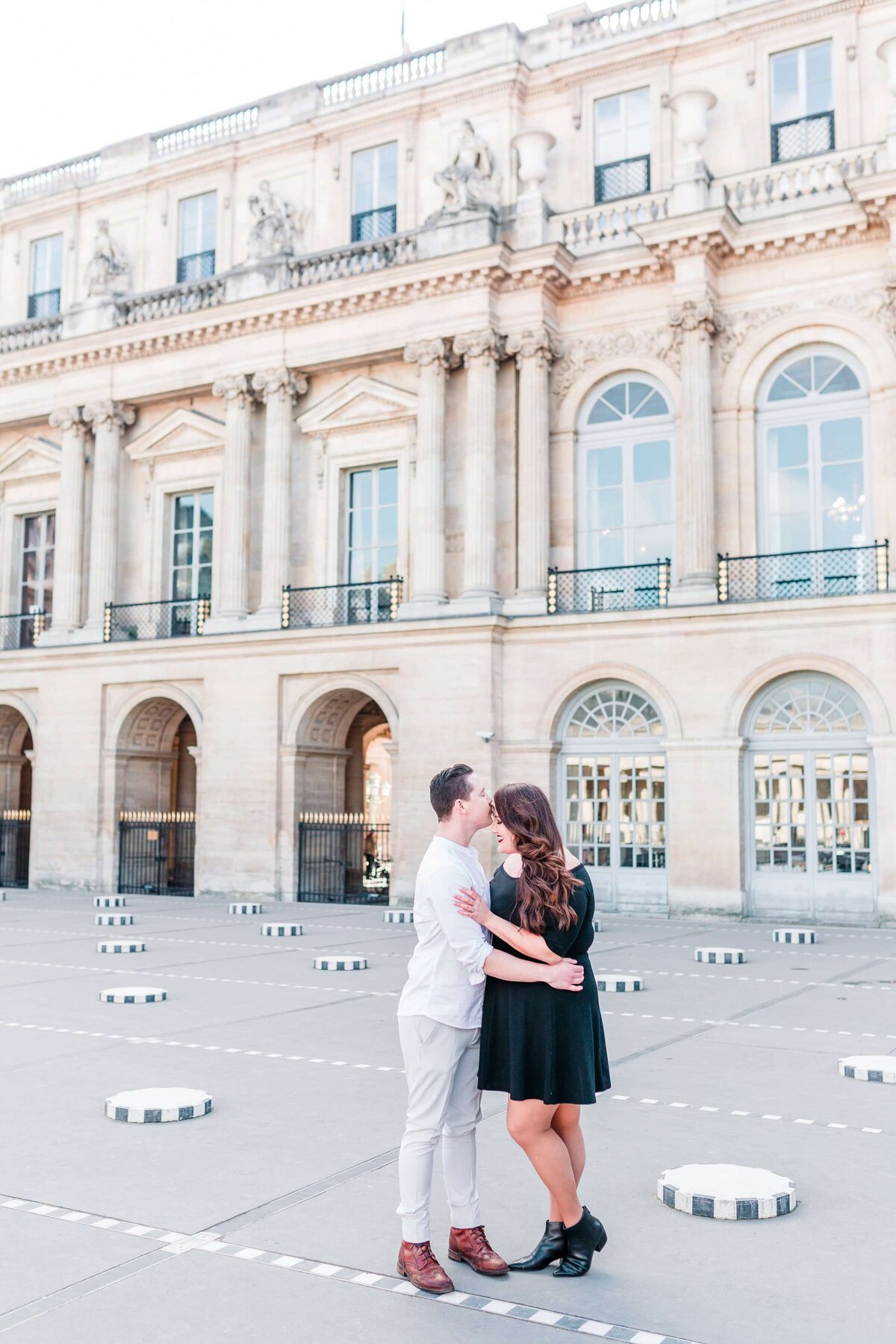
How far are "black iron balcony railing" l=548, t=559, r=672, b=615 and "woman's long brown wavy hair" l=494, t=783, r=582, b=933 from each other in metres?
20.6

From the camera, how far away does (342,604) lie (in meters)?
29.3

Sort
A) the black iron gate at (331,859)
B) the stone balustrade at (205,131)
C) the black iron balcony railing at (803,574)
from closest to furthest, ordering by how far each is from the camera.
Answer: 1. the black iron balcony railing at (803,574)
2. the black iron gate at (331,859)
3. the stone balustrade at (205,131)

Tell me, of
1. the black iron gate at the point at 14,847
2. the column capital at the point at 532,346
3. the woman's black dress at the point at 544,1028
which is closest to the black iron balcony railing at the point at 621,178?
the column capital at the point at 532,346

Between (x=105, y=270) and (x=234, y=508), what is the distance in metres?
7.89

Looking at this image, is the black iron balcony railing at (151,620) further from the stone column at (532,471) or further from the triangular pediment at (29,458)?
the stone column at (532,471)

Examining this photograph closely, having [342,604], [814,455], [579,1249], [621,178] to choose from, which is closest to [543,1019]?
[579,1249]

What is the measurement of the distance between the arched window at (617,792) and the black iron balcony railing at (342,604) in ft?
16.4

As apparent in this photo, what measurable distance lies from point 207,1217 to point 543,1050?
6.28ft

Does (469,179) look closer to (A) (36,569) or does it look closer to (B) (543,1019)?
(A) (36,569)

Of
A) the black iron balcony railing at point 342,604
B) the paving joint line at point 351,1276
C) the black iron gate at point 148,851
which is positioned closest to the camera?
the paving joint line at point 351,1276

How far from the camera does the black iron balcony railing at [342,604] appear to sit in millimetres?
28656

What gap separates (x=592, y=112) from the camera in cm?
2873

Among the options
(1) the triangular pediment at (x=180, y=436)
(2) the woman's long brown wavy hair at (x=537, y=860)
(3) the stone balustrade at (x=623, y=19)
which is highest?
(3) the stone balustrade at (x=623, y=19)

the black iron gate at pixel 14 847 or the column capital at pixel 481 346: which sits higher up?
the column capital at pixel 481 346
